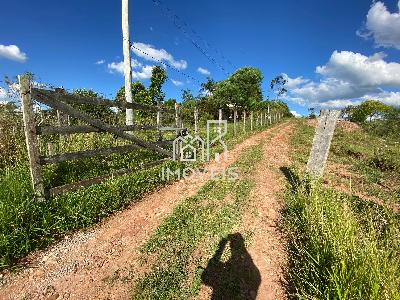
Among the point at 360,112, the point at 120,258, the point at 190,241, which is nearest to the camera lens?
the point at 120,258

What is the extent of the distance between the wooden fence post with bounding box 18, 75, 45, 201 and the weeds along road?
50.3 inches

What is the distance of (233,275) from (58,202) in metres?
3.32

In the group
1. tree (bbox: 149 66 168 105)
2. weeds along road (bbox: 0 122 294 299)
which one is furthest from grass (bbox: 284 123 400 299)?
tree (bbox: 149 66 168 105)

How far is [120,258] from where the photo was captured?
458 centimetres

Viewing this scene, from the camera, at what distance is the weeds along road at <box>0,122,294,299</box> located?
3881 mm

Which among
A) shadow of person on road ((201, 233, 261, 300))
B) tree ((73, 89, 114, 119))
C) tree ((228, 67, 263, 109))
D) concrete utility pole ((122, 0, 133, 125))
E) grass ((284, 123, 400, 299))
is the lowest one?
shadow of person on road ((201, 233, 261, 300))

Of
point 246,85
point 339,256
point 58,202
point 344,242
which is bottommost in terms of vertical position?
point 339,256

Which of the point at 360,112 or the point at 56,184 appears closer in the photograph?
the point at 56,184

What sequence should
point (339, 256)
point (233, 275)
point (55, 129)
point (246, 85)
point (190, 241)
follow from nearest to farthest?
point (339, 256) → point (233, 275) → point (190, 241) → point (55, 129) → point (246, 85)

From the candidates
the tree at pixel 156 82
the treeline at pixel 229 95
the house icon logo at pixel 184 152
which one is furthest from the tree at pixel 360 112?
the house icon logo at pixel 184 152

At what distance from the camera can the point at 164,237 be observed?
5137mm

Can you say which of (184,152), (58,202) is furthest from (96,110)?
(58,202)

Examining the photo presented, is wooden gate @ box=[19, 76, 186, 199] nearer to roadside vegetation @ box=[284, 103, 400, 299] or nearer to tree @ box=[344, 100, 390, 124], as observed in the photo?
roadside vegetation @ box=[284, 103, 400, 299]

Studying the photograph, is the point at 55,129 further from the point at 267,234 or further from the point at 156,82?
the point at 156,82
